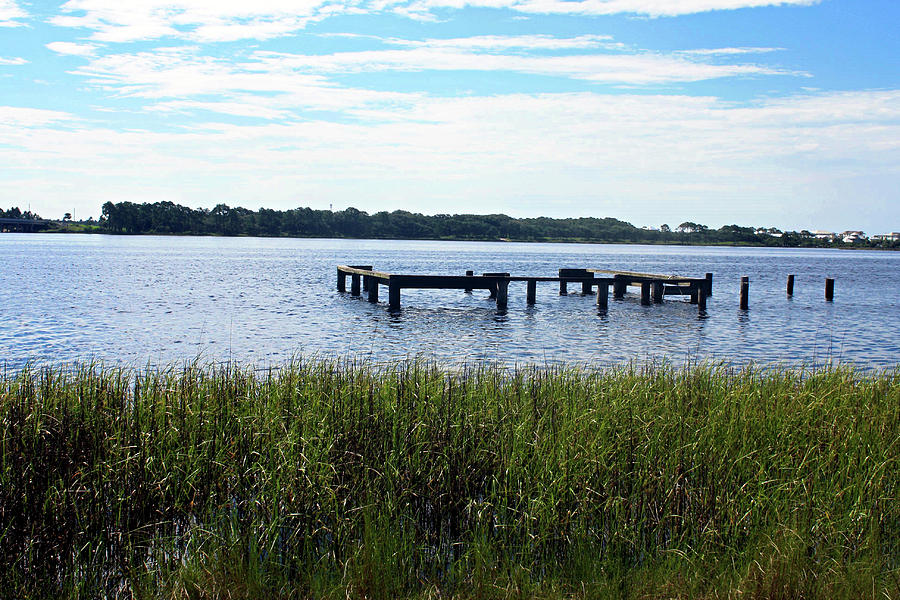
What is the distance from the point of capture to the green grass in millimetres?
5418

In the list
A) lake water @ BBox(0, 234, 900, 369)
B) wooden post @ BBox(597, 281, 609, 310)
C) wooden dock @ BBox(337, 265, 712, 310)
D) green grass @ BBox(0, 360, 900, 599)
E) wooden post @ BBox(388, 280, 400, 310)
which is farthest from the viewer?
wooden post @ BBox(597, 281, 609, 310)

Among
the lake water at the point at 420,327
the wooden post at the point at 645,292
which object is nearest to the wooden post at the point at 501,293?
the lake water at the point at 420,327

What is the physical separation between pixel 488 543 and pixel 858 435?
14.6 feet

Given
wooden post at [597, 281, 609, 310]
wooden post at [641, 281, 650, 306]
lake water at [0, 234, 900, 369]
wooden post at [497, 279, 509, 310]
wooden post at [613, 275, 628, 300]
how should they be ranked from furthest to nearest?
wooden post at [613, 275, 628, 300] < wooden post at [641, 281, 650, 306] < wooden post at [597, 281, 609, 310] < wooden post at [497, 279, 509, 310] < lake water at [0, 234, 900, 369]

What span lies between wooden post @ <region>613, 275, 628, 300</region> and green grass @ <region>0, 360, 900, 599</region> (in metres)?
27.0

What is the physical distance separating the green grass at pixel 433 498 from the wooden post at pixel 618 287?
27040 millimetres

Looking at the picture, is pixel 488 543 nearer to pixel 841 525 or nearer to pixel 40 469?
pixel 841 525

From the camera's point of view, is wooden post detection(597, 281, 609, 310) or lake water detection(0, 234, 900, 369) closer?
lake water detection(0, 234, 900, 369)

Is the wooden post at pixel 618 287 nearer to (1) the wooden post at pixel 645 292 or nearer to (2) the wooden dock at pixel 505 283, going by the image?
(2) the wooden dock at pixel 505 283

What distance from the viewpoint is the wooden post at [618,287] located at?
35281 mm

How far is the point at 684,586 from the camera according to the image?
17.4ft

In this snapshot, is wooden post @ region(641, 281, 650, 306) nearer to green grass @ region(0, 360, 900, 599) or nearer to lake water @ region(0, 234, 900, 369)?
lake water @ region(0, 234, 900, 369)

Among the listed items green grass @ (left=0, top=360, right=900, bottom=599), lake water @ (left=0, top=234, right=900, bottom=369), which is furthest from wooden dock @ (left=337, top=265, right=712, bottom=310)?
green grass @ (left=0, top=360, right=900, bottom=599)

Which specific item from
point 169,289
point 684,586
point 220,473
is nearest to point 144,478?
point 220,473
